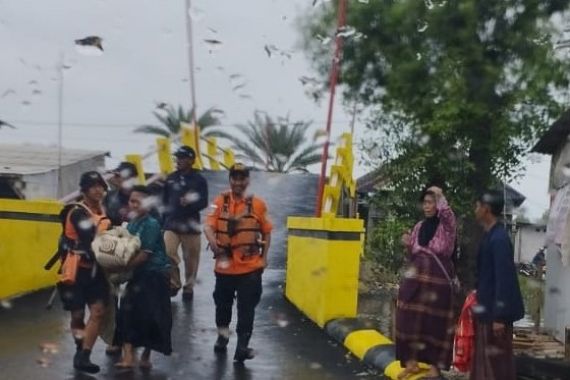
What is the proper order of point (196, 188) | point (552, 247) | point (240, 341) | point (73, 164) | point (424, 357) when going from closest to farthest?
point (424, 357) < point (240, 341) < point (196, 188) < point (552, 247) < point (73, 164)

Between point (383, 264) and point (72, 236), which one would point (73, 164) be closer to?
point (383, 264)

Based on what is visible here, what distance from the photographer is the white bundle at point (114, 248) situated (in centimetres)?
722

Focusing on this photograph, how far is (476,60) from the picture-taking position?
1191cm

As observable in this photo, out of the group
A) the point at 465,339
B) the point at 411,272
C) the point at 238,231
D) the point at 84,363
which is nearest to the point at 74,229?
the point at 84,363

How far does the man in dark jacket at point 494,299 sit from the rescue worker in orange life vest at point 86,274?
2692 millimetres

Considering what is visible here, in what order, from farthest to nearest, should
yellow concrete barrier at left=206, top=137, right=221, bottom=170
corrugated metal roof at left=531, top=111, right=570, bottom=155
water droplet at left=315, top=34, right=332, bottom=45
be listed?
1. yellow concrete barrier at left=206, top=137, right=221, bottom=170
2. water droplet at left=315, top=34, right=332, bottom=45
3. corrugated metal roof at left=531, top=111, right=570, bottom=155

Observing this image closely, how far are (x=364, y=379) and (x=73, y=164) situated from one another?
21248 millimetres

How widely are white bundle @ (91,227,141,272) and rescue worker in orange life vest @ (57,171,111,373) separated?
0.14 m

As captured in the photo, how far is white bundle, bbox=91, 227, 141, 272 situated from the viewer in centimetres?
722

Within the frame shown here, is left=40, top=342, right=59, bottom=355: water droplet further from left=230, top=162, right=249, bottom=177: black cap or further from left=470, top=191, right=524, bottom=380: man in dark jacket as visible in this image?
A: left=470, top=191, right=524, bottom=380: man in dark jacket

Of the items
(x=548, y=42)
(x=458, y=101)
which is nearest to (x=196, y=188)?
(x=458, y=101)

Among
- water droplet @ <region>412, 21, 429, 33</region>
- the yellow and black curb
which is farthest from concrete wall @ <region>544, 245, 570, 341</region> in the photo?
the yellow and black curb

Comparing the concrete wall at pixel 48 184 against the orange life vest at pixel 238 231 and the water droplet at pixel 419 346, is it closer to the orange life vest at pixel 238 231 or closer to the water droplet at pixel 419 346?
the orange life vest at pixel 238 231

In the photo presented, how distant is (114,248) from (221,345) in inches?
65.7
